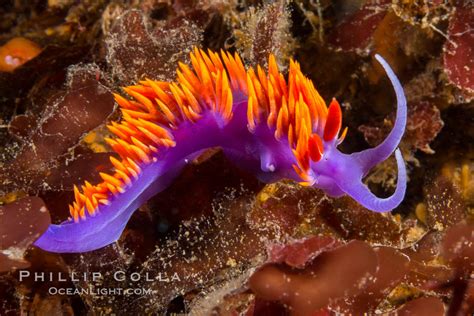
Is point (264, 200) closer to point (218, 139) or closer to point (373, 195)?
point (218, 139)

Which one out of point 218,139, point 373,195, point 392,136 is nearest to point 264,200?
point 218,139

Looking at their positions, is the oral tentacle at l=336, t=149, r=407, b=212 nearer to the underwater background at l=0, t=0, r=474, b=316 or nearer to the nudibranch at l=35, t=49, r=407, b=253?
the nudibranch at l=35, t=49, r=407, b=253

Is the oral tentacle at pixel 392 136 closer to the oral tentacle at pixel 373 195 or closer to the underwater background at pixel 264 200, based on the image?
the oral tentacle at pixel 373 195

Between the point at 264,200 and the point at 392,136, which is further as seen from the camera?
the point at 264,200

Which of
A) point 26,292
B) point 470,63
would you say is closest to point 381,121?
point 470,63

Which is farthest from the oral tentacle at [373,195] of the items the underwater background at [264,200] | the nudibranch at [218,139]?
the underwater background at [264,200]

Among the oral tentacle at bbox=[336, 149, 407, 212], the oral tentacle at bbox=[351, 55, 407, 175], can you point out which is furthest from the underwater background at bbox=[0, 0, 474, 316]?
the oral tentacle at bbox=[351, 55, 407, 175]

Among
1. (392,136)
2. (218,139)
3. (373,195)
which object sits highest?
(392,136)
